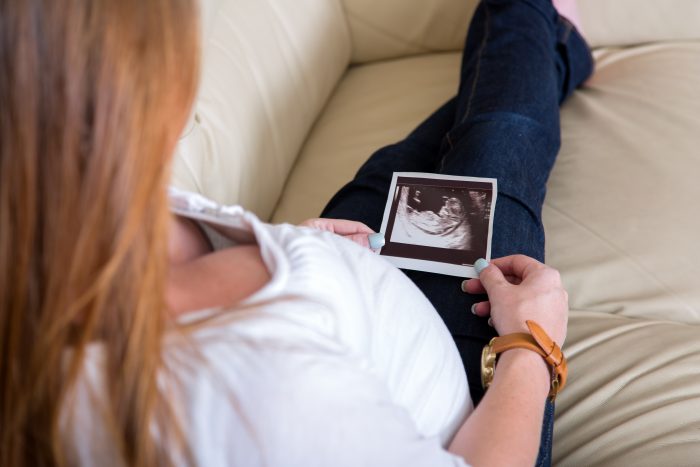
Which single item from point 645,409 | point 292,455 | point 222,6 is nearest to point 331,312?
point 292,455

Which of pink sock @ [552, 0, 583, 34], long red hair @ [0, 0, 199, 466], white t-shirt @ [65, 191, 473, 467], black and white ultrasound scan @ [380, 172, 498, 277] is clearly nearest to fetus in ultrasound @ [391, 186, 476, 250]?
black and white ultrasound scan @ [380, 172, 498, 277]

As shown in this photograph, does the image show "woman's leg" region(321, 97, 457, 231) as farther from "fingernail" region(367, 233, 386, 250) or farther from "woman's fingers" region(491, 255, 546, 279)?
"woman's fingers" region(491, 255, 546, 279)

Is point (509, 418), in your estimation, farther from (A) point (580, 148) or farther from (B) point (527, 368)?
(A) point (580, 148)

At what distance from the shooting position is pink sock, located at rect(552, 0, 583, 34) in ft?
→ 4.46

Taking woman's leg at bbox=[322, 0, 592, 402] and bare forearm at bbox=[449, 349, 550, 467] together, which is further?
woman's leg at bbox=[322, 0, 592, 402]

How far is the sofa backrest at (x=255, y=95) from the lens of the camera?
1.07 meters

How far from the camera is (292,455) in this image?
413mm

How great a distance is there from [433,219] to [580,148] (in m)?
0.44

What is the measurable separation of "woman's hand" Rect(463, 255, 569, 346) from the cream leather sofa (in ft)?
0.45

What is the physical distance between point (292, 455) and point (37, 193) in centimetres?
25

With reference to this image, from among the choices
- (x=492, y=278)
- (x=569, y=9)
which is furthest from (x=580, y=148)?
(x=492, y=278)

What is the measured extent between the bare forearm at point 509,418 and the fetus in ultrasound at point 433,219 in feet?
0.80

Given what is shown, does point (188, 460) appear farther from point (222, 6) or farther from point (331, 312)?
point (222, 6)

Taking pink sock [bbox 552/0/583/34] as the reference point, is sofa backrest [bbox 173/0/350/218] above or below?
below
